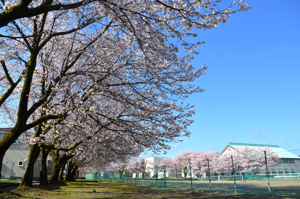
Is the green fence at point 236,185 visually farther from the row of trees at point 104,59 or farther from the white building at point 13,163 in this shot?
the white building at point 13,163

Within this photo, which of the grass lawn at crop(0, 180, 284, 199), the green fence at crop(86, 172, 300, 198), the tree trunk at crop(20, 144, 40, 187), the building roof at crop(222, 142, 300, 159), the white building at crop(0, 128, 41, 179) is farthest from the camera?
the building roof at crop(222, 142, 300, 159)

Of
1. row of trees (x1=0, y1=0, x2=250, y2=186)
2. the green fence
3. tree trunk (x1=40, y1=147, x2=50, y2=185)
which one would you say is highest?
row of trees (x1=0, y1=0, x2=250, y2=186)

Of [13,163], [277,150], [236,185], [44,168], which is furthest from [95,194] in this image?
[277,150]

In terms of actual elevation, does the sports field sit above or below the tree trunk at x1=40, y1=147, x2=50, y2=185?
below

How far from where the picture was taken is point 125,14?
577cm

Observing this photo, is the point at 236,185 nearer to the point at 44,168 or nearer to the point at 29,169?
the point at 44,168

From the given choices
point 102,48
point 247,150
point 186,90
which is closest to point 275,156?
point 247,150

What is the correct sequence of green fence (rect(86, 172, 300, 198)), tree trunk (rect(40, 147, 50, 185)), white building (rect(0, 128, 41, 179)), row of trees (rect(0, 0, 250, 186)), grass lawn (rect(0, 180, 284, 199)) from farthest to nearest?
white building (rect(0, 128, 41, 179))
tree trunk (rect(40, 147, 50, 185))
green fence (rect(86, 172, 300, 198))
grass lawn (rect(0, 180, 284, 199))
row of trees (rect(0, 0, 250, 186))

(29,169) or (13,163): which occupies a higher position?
(29,169)

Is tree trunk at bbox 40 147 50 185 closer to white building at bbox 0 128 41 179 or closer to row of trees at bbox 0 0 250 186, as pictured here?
row of trees at bbox 0 0 250 186

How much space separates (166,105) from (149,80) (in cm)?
150

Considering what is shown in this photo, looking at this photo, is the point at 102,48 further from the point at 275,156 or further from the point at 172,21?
the point at 275,156

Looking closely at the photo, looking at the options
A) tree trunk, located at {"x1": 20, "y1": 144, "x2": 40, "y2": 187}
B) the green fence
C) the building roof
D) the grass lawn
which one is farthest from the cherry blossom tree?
tree trunk, located at {"x1": 20, "y1": 144, "x2": 40, "y2": 187}

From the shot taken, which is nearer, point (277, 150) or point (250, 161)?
point (250, 161)
